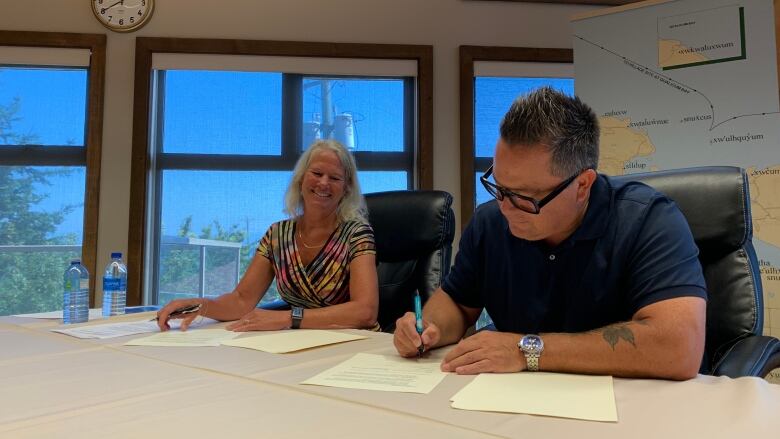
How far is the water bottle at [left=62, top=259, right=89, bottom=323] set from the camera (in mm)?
1468

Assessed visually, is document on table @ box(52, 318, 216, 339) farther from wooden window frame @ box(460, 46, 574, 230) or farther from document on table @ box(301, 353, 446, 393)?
wooden window frame @ box(460, 46, 574, 230)

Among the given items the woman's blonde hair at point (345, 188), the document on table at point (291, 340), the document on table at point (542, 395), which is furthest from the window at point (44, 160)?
the document on table at point (542, 395)

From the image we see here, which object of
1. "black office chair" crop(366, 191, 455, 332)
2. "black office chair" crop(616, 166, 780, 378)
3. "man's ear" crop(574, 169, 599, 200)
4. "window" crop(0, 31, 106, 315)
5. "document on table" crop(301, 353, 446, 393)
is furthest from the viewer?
"window" crop(0, 31, 106, 315)

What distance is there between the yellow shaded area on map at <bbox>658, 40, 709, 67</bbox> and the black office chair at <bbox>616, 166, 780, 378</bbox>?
1.46 metres

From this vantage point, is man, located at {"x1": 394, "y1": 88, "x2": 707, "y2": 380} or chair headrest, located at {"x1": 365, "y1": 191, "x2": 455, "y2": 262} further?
chair headrest, located at {"x1": 365, "y1": 191, "x2": 455, "y2": 262}

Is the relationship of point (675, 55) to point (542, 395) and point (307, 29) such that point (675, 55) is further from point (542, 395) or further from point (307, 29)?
point (542, 395)

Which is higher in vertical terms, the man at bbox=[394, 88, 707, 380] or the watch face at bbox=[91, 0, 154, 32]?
the watch face at bbox=[91, 0, 154, 32]

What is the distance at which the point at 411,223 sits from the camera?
71.8 inches

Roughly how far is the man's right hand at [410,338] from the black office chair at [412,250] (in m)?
0.76

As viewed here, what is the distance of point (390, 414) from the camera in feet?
2.05

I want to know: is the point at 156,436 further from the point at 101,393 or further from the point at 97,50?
the point at 97,50

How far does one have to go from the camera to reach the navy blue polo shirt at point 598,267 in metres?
0.92

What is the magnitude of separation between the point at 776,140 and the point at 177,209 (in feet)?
10.3

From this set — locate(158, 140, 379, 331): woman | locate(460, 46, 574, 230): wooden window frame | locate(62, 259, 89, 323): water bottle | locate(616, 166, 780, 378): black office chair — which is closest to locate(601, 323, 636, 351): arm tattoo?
locate(616, 166, 780, 378): black office chair
